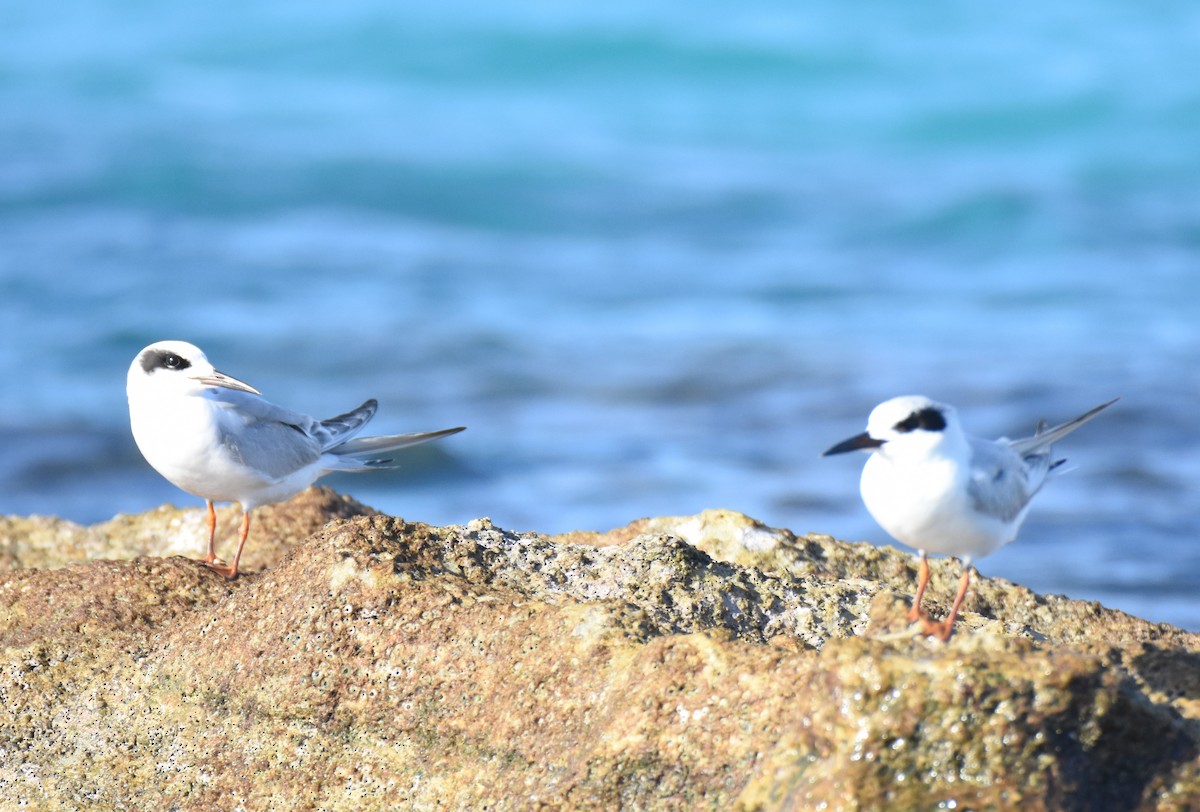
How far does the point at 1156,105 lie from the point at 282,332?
585 inches

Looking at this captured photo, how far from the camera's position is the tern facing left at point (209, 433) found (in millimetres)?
4875

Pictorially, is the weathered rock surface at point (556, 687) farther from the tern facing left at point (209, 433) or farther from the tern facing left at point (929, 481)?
the tern facing left at point (209, 433)

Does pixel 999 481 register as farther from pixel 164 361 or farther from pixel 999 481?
pixel 164 361

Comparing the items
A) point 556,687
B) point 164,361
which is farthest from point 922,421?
point 164,361

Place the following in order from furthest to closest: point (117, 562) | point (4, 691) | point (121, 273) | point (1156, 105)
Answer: point (1156, 105) → point (121, 273) → point (117, 562) → point (4, 691)

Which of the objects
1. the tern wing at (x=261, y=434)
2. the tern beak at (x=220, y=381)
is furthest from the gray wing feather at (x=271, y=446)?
the tern beak at (x=220, y=381)

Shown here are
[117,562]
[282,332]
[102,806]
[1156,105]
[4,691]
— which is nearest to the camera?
[102,806]

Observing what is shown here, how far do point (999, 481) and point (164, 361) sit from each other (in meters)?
2.86

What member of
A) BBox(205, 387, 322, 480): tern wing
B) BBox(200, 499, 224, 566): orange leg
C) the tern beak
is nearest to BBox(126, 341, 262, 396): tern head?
the tern beak

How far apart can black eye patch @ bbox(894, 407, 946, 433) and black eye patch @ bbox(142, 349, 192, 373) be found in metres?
2.57

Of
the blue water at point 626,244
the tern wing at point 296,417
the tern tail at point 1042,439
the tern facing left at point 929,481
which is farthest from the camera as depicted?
the blue water at point 626,244

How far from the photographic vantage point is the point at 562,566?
4.05m

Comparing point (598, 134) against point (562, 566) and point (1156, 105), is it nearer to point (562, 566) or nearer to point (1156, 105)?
point (1156, 105)

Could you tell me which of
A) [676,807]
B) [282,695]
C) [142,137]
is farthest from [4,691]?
[142,137]
